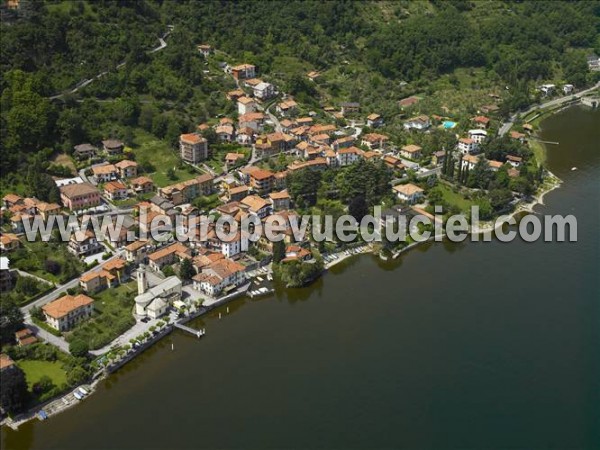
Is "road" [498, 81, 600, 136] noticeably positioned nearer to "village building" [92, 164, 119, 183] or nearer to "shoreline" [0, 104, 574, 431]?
"shoreline" [0, 104, 574, 431]

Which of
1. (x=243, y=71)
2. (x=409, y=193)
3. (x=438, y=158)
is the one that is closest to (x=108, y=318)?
(x=409, y=193)

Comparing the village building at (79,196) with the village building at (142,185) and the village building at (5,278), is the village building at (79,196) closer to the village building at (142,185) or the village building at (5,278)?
A: the village building at (142,185)

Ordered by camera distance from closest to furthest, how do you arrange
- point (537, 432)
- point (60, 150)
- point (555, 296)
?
point (537, 432)
point (555, 296)
point (60, 150)

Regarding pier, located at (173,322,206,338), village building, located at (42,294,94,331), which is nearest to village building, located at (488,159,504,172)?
pier, located at (173,322,206,338)

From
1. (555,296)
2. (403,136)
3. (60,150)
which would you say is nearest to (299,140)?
(403,136)

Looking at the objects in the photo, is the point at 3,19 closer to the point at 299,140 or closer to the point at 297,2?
the point at 299,140

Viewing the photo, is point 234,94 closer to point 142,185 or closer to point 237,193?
point 237,193

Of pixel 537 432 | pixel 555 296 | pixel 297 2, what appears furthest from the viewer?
pixel 297 2
